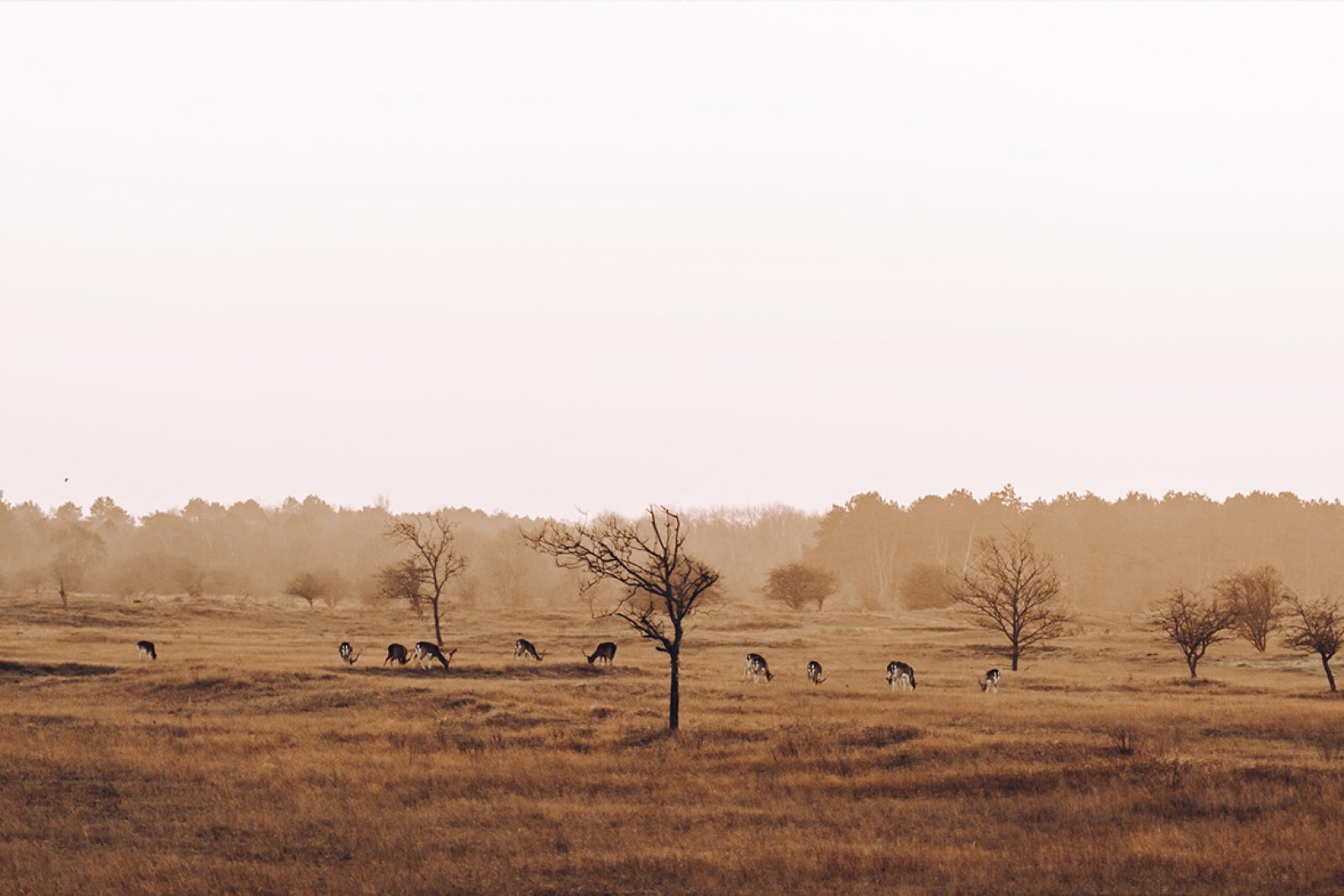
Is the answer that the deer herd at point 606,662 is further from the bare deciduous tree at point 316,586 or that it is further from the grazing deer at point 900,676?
the bare deciduous tree at point 316,586

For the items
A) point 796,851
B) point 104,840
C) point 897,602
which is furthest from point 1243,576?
point 897,602

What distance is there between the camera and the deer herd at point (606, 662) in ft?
134

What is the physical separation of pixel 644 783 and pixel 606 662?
93.6ft

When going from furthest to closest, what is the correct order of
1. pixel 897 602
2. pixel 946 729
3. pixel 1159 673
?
pixel 897 602, pixel 1159 673, pixel 946 729

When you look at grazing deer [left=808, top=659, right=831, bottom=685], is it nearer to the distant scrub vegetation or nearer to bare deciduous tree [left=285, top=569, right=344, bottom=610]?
bare deciduous tree [left=285, top=569, right=344, bottom=610]

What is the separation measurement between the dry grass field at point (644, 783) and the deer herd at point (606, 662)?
0.95m

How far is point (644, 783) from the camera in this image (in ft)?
71.2

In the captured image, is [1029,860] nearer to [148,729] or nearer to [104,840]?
[104,840]

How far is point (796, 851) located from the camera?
15711 mm

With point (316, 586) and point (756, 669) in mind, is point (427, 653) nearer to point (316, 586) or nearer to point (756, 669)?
point (756, 669)

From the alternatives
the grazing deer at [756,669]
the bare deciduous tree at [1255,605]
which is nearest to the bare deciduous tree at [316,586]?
the grazing deer at [756,669]

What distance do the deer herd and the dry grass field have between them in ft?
3.13

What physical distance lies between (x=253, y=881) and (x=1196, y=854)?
39.2 ft

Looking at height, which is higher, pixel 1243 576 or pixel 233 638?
pixel 1243 576
